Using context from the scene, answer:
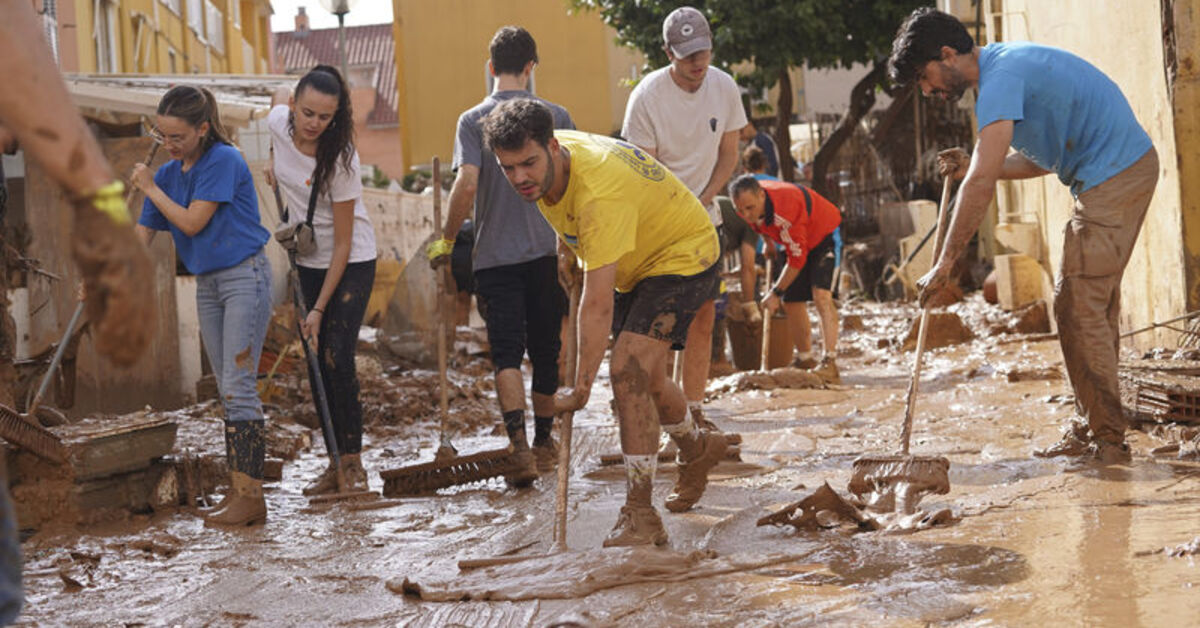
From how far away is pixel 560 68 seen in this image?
33031 millimetres

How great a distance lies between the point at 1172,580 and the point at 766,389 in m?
5.62

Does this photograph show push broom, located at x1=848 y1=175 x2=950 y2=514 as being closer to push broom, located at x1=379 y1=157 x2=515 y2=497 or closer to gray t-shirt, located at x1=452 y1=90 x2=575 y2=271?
push broom, located at x1=379 y1=157 x2=515 y2=497

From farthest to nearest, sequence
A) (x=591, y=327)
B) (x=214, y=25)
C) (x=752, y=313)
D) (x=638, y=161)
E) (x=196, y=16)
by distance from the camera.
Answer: (x=214, y=25), (x=196, y=16), (x=752, y=313), (x=638, y=161), (x=591, y=327)

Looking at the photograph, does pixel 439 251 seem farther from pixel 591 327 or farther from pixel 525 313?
pixel 591 327

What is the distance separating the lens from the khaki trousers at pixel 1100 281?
17.1 ft

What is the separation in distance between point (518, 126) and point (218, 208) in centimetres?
187

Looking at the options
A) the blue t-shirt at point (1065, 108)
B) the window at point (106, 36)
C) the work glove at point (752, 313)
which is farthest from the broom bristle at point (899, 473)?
the window at point (106, 36)

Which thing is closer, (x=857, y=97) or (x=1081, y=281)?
(x=1081, y=281)

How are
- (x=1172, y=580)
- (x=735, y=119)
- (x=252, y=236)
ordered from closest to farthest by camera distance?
(x=1172, y=580) < (x=252, y=236) < (x=735, y=119)

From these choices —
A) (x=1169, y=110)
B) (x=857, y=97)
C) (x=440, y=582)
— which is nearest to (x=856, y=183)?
(x=857, y=97)

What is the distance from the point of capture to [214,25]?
30703 mm

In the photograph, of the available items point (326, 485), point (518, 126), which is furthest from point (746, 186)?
point (518, 126)

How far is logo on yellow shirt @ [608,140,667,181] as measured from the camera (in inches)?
176

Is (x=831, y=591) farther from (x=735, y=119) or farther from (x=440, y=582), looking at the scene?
(x=735, y=119)
